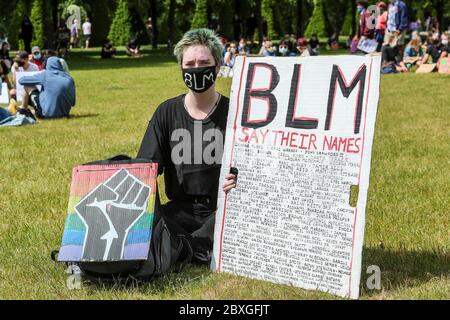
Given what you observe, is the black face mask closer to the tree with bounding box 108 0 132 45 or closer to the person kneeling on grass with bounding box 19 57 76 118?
the person kneeling on grass with bounding box 19 57 76 118

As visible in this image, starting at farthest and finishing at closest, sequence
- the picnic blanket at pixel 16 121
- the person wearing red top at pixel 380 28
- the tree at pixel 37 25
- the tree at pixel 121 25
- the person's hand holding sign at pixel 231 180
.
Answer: the tree at pixel 121 25, the tree at pixel 37 25, the person wearing red top at pixel 380 28, the picnic blanket at pixel 16 121, the person's hand holding sign at pixel 231 180

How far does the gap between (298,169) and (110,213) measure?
1.22 meters

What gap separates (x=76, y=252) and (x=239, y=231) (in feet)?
3.43

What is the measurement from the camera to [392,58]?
24891 millimetres

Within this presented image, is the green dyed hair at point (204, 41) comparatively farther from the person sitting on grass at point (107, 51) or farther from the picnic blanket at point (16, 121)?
the person sitting on grass at point (107, 51)

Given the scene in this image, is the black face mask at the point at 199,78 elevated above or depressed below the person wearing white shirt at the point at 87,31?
above

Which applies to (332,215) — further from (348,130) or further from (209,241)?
(209,241)

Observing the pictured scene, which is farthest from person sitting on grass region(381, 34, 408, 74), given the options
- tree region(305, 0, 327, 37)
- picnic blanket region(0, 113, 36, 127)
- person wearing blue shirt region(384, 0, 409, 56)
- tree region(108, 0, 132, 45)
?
tree region(305, 0, 327, 37)

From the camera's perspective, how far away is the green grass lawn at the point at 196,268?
4.75 metres

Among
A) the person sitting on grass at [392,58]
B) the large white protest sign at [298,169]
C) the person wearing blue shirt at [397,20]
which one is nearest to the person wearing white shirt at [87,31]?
the person sitting on grass at [392,58]

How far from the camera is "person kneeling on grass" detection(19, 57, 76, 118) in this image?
14273 millimetres

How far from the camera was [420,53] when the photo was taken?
106ft

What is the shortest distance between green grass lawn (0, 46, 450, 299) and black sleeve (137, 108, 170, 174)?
2.64ft

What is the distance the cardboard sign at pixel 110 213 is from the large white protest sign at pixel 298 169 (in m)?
0.54
